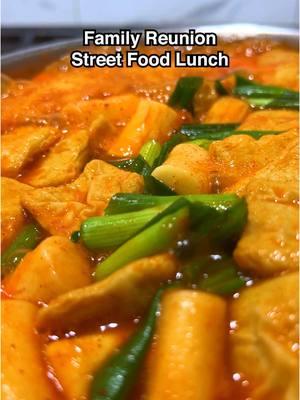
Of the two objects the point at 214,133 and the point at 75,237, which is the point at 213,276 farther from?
the point at 214,133

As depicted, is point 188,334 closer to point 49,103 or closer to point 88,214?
point 88,214

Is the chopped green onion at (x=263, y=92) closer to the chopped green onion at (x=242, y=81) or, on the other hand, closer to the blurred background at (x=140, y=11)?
the chopped green onion at (x=242, y=81)

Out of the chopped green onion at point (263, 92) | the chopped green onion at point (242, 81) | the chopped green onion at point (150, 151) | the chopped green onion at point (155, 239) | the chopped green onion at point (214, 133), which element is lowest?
the chopped green onion at point (155, 239)

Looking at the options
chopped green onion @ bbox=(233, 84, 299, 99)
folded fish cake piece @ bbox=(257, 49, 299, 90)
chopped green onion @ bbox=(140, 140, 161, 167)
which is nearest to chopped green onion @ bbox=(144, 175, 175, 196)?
chopped green onion @ bbox=(140, 140, 161, 167)

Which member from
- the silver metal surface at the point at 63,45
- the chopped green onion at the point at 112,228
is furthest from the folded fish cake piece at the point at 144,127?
the silver metal surface at the point at 63,45

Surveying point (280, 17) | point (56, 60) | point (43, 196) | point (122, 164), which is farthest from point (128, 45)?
point (280, 17)

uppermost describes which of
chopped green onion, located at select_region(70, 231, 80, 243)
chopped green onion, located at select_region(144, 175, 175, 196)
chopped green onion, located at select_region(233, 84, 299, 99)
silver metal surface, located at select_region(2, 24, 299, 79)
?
silver metal surface, located at select_region(2, 24, 299, 79)

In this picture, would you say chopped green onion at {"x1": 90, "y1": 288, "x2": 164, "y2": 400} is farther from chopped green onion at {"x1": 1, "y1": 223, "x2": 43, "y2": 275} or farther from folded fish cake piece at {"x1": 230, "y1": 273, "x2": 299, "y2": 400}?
chopped green onion at {"x1": 1, "y1": 223, "x2": 43, "y2": 275}
